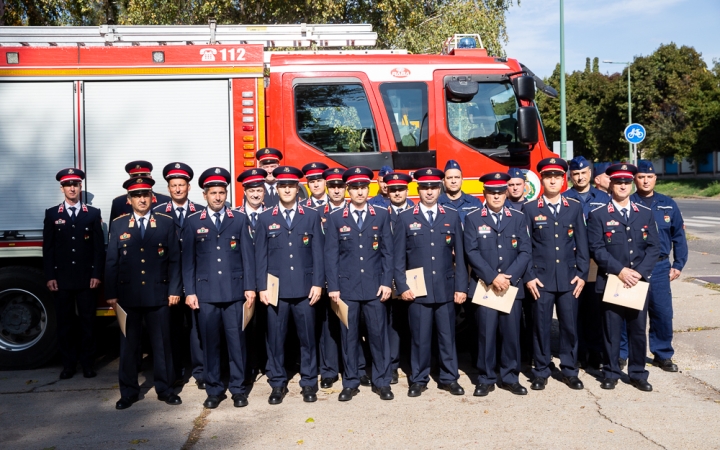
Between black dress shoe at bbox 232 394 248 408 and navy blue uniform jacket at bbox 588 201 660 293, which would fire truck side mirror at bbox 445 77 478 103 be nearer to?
navy blue uniform jacket at bbox 588 201 660 293

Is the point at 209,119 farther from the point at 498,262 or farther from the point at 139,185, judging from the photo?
the point at 498,262

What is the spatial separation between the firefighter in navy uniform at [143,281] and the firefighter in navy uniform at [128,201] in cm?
52

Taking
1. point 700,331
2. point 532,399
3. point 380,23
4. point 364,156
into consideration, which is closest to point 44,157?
point 364,156

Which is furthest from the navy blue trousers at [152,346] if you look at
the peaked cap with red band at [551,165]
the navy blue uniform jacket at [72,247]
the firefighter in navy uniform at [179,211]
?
the peaked cap with red band at [551,165]

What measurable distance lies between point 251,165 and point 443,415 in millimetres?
3127

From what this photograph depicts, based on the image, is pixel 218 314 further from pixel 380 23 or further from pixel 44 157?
pixel 380 23

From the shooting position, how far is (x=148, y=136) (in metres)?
7.25

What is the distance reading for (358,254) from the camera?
624 cm

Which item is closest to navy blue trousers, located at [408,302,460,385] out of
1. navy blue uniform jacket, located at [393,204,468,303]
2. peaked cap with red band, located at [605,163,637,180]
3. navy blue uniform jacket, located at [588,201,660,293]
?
navy blue uniform jacket, located at [393,204,468,303]

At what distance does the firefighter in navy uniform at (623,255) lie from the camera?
6.27m

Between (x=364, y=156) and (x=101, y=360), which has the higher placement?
(x=364, y=156)

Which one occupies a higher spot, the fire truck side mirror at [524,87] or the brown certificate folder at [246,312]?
the fire truck side mirror at [524,87]

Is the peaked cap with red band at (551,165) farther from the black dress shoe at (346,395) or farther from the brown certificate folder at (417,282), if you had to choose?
the black dress shoe at (346,395)

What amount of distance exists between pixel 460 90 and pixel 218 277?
311cm
